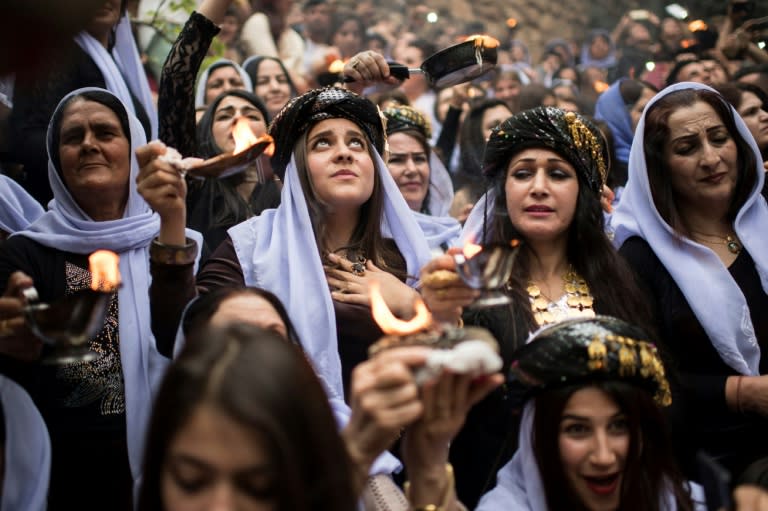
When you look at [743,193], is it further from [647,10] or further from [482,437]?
[647,10]

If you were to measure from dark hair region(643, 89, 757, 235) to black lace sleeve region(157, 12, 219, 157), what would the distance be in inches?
73.3

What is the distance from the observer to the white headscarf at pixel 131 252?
3197 millimetres

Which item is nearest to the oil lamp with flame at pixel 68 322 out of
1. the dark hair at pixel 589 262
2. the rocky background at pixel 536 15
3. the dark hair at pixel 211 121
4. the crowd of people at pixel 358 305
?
the crowd of people at pixel 358 305

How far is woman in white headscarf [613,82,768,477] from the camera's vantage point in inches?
139

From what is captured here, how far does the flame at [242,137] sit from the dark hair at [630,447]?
3.60 ft

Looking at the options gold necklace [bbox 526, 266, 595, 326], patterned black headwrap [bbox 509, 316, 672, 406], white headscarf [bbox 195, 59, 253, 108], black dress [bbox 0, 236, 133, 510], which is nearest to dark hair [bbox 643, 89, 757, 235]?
gold necklace [bbox 526, 266, 595, 326]

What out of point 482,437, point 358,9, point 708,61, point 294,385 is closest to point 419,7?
point 358,9

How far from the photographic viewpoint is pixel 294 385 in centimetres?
187

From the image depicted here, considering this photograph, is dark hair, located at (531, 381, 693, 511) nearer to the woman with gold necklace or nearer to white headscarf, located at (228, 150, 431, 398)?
the woman with gold necklace

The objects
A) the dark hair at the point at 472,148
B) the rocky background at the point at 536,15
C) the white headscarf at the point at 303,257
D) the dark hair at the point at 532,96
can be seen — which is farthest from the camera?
the rocky background at the point at 536,15

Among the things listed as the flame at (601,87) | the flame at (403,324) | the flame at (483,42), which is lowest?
the flame at (403,324)

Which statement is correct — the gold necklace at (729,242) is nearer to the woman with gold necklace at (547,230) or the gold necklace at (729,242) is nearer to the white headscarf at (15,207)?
the woman with gold necklace at (547,230)

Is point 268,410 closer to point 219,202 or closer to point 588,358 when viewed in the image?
point 588,358

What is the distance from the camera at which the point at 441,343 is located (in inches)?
80.2
